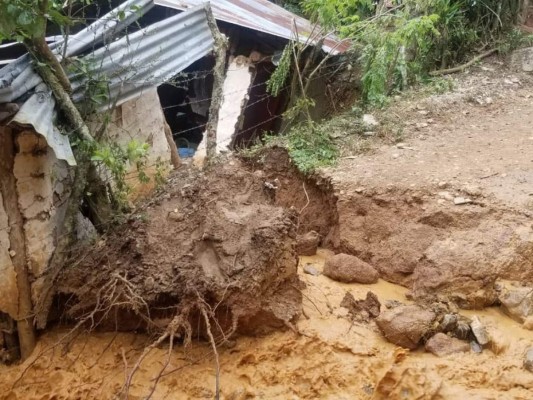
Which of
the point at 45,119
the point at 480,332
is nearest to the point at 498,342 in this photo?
the point at 480,332

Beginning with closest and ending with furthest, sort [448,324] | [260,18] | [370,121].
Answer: [448,324] → [370,121] → [260,18]

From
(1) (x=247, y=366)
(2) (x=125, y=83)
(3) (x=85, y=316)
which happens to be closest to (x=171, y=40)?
(2) (x=125, y=83)

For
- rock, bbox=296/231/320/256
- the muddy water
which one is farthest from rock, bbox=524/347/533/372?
rock, bbox=296/231/320/256

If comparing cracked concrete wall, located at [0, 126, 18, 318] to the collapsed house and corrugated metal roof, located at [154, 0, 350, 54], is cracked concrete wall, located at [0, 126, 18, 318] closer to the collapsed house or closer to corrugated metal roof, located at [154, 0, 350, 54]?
the collapsed house

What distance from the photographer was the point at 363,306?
11.3 feet

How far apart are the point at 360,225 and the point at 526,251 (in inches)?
45.0

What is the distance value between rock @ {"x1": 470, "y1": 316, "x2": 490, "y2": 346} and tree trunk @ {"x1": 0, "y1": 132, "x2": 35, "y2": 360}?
260cm

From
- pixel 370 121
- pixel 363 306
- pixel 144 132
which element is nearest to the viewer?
pixel 363 306

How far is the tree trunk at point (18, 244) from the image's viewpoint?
3053 mm

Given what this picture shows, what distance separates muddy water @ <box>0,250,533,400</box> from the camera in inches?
113

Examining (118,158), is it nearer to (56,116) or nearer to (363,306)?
(56,116)

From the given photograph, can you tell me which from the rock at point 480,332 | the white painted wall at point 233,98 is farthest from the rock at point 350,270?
the white painted wall at point 233,98

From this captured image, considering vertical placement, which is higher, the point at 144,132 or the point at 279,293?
the point at 144,132

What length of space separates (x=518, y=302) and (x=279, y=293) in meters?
1.41
